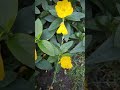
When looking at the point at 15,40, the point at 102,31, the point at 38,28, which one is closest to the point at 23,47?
the point at 15,40

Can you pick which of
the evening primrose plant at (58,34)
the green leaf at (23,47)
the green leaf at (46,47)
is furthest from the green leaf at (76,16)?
the green leaf at (23,47)

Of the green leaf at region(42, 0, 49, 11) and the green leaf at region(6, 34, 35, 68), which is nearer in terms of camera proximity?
the green leaf at region(6, 34, 35, 68)

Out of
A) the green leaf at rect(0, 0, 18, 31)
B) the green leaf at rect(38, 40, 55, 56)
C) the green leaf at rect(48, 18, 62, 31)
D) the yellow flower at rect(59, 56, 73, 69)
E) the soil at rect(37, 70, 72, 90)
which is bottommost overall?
the soil at rect(37, 70, 72, 90)

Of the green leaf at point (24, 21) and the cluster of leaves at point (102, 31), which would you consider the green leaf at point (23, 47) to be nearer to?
the green leaf at point (24, 21)

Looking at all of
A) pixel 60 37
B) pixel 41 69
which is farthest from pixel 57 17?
pixel 41 69

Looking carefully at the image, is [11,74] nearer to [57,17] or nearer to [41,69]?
[41,69]

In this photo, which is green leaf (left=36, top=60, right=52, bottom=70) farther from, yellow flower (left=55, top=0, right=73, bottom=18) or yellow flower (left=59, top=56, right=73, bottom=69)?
yellow flower (left=55, top=0, right=73, bottom=18)

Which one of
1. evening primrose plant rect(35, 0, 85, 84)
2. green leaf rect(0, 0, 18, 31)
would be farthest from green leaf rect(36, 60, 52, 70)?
green leaf rect(0, 0, 18, 31)

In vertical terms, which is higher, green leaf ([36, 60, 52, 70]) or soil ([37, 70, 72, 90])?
green leaf ([36, 60, 52, 70])
